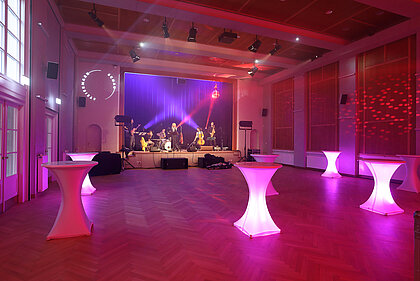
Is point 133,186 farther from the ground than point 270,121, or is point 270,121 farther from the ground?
point 270,121

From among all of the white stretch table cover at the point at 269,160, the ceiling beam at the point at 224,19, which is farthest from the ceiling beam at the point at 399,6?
the white stretch table cover at the point at 269,160

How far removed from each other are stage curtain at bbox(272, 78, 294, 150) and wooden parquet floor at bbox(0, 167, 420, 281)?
623cm

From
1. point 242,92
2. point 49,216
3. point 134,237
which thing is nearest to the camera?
point 134,237

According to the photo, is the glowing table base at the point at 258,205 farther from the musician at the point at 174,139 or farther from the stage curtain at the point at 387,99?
the musician at the point at 174,139

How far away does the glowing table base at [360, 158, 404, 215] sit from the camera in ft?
11.8

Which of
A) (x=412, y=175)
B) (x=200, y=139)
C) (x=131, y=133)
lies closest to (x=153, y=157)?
(x=131, y=133)

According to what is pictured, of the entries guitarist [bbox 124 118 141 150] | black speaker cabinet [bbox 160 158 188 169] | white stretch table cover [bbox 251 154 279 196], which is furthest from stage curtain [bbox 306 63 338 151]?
guitarist [bbox 124 118 141 150]

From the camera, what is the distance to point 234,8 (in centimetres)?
569

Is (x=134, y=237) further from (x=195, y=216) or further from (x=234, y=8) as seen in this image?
(x=234, y=8)

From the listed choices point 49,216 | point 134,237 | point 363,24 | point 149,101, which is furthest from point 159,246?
point 149,101

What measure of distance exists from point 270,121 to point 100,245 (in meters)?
10.1

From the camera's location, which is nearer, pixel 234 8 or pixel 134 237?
pixel 134 237

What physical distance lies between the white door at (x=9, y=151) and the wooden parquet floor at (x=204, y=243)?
0.35 meters

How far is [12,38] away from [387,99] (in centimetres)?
860
